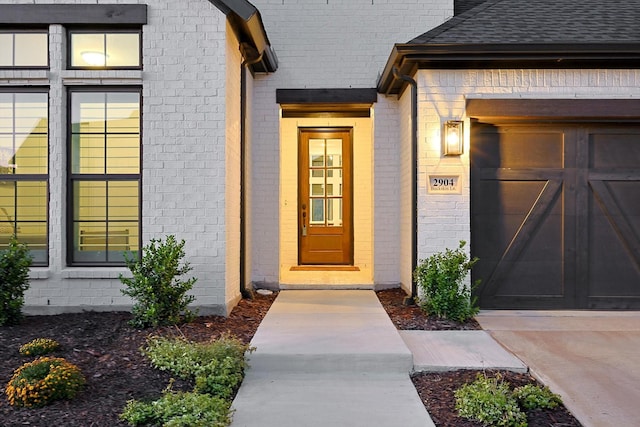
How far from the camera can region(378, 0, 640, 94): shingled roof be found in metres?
6.44

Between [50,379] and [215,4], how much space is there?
14.1 feet

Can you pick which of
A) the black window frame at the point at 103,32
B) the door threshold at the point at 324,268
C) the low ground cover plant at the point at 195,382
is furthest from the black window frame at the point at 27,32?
the door threshold at the point at 324,268

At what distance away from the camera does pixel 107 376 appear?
4.30 m

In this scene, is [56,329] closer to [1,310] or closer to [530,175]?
[1,310]

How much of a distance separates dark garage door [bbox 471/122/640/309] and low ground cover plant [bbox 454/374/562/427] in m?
2.93

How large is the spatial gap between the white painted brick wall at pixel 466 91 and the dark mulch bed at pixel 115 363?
4.83ft

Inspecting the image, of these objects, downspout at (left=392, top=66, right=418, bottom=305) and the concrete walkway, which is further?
downspout at (left=392, top=66, right=418, bottom=305)

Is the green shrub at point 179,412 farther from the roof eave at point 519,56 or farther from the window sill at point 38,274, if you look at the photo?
the roof eave at point 519,56

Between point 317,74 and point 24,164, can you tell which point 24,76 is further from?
point 317,74

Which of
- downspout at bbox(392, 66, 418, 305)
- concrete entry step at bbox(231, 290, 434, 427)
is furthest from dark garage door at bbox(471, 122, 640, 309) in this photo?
concrete entry step at bbox(231, 290, 434, 427)

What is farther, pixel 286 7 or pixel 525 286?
pixel 286 7

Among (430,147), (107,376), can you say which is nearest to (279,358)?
(107,376)

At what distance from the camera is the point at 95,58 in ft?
20.6

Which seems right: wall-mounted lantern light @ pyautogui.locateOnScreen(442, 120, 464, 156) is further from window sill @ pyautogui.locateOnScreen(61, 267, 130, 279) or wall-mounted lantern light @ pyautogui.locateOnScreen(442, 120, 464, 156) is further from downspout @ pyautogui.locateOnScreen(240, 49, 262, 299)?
window sill @ pyautogui.locateOnScreen(61, 267, 130, 279)
